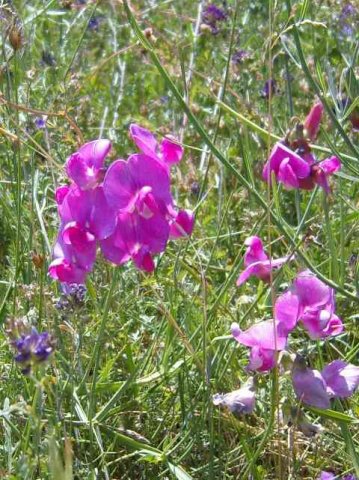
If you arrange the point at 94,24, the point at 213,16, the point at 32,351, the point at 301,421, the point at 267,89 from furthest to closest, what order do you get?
the point at 94,24 < the point at 213,16 < the point at 267,89 < the point at 301,421 < the point at 32,351

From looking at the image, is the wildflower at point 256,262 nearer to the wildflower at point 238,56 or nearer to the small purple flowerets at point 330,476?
the small purple flowerets at point 330,476

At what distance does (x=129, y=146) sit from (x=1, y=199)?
0.98 m

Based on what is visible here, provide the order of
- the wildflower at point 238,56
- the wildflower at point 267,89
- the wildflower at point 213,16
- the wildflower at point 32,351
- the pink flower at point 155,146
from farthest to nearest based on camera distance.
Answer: the wildflower at point 213,16 → the wildflower at point 238,56 → the wildflower at point 267,89 → the pink flower at point 155,146 → the wildflower at point 32,351

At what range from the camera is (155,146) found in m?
1.48

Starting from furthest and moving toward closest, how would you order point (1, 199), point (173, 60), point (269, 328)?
point (173, 60)
point (1, 199)
point (269, 328)

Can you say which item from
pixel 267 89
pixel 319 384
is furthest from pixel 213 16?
pixel 319 384

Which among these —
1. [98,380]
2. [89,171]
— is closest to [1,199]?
[98,380]

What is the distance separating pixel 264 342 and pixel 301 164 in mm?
251

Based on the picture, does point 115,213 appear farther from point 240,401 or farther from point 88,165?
point 240,401

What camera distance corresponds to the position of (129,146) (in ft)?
9.88

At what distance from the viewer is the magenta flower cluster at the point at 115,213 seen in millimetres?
1400

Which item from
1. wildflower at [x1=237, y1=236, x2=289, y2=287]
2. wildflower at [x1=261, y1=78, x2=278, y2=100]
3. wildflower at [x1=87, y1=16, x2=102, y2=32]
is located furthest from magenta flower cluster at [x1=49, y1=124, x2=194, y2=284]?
wildflower at [x1=87, y1=16, x2=102, y2=32]

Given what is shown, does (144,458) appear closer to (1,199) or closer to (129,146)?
(1,199)

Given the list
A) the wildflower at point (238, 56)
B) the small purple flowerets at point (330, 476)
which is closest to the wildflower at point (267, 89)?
the wildflower at point (238, 56)
